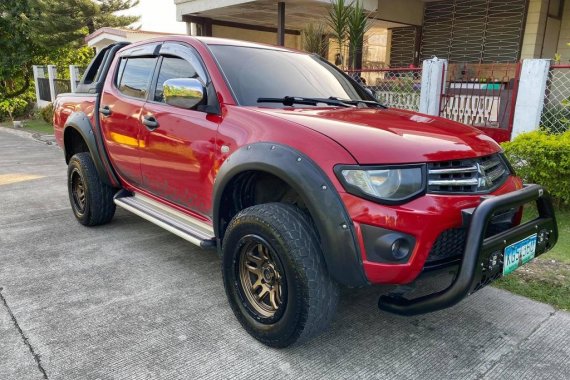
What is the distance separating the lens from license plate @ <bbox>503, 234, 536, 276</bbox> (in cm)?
227

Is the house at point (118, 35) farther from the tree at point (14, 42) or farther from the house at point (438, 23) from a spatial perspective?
the tree at point (14, 42)

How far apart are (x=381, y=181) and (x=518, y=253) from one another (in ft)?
2.85

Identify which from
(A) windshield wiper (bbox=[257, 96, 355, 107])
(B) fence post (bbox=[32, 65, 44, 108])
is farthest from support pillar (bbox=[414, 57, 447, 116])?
(B) fence post (bbox=[32, 65, 44, 108])

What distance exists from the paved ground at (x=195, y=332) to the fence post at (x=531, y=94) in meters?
3.00

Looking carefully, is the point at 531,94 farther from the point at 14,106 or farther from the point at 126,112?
the point at 14,106

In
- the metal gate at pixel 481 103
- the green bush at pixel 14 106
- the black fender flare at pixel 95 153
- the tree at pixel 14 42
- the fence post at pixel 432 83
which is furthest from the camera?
the tree at pixel 14 42

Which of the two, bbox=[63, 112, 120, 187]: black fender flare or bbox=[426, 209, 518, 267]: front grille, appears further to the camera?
bbox=[63, 112, 120, 187]: black fender flare

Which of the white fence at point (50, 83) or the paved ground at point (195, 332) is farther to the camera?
the white fence at point (50, 83)

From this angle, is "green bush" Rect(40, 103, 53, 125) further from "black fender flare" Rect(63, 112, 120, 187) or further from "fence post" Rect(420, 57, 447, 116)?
"fence post" Rect(420, 57, 447, 116)

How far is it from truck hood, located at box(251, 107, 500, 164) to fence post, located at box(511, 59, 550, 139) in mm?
3161

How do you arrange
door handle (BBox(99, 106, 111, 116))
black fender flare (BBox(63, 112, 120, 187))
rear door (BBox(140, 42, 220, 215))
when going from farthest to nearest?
black fender flare (BBox(63, 112, 120, 187)) → door handle (BBox(99, 106, 111, 116)) → rear door (BBox(140, 42, 220, 215))

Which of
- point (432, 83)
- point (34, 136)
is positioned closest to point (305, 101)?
point (432, 83)

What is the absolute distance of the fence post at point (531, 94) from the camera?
526 centimetres

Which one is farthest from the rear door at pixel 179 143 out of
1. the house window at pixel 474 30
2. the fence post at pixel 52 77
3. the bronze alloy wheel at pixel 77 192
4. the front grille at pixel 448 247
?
the fence post at pixel 52 77
